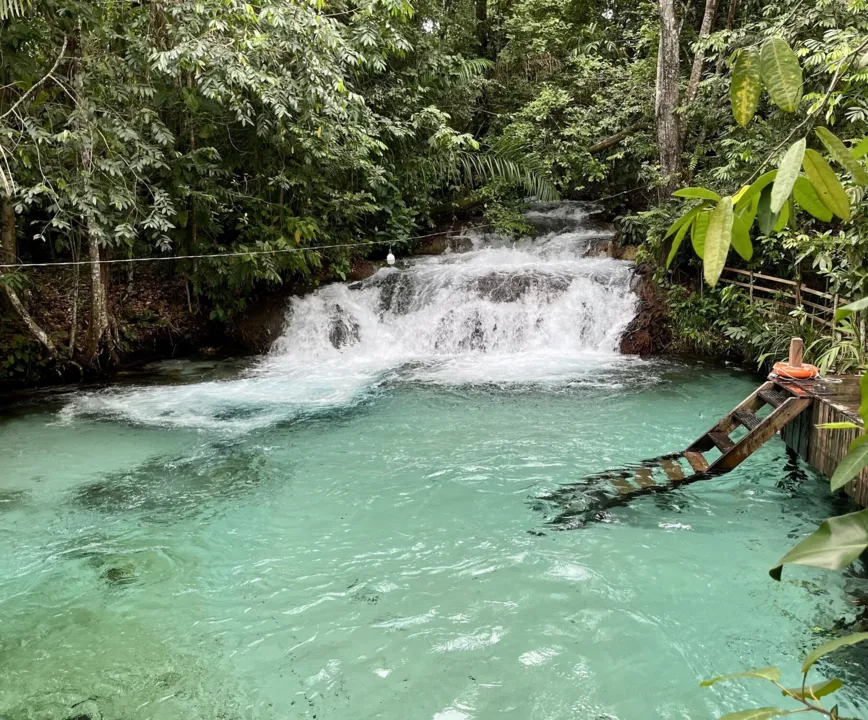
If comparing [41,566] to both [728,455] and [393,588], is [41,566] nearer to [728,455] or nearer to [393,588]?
[393,588]

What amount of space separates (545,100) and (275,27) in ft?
21.7

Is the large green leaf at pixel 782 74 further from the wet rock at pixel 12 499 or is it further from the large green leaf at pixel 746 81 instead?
the wet rock at pixel 12 499

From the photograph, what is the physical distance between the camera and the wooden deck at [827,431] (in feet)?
12.5

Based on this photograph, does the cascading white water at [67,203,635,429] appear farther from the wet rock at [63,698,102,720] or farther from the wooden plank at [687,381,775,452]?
the wet rock at [63,698,102,720]

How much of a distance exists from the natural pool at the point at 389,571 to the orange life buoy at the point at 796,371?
84 cm

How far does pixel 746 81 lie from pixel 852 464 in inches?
21.7

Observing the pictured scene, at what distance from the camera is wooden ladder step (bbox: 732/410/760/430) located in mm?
4688

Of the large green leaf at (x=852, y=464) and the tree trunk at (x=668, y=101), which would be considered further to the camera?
the tree trunk at (x=668, y=101)

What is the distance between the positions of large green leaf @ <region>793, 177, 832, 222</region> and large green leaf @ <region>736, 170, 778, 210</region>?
10 cm

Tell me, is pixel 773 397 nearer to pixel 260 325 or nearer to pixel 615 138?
pixel 260 325

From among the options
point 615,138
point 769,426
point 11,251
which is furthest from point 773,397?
point 615,138

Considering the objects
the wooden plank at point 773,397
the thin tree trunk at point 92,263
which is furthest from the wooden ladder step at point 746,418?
the thin tree trunk at point 92,263

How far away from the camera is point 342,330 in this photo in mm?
10844

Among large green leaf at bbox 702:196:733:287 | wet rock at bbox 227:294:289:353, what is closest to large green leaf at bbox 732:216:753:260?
large green leaf at bbox 702:196:733:287
